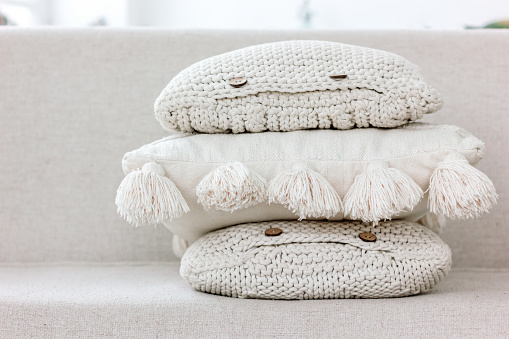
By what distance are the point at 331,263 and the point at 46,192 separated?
0.59 metres

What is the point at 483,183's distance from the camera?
604mm

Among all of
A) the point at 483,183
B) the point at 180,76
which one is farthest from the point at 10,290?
the point at 483,183

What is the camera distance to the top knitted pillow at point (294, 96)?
70cm

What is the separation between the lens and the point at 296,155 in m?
0.67

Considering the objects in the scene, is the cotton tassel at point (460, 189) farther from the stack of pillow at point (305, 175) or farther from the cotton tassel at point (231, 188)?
the cotton tassel at point (231, 188)

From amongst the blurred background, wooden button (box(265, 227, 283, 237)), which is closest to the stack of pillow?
wooden button (box(265, 227, 283, 237))

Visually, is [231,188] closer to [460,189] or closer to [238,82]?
[238,82]

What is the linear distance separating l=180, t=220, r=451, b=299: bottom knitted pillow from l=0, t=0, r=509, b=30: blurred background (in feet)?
7.14

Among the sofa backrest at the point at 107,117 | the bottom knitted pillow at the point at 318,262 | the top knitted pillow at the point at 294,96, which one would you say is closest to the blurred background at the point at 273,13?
the sofa backrest at the point at 107,117

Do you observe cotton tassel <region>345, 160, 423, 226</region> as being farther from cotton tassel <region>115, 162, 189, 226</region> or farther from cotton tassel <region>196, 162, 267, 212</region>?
cotton tassel <region>115, 162, 189, 226</region>

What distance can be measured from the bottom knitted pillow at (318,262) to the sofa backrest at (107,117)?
315mm

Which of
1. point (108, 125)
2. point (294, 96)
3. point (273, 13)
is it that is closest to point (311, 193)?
point (294, 96)

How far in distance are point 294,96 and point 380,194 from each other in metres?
0.19

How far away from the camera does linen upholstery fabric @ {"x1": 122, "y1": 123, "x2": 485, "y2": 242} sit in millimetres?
659
